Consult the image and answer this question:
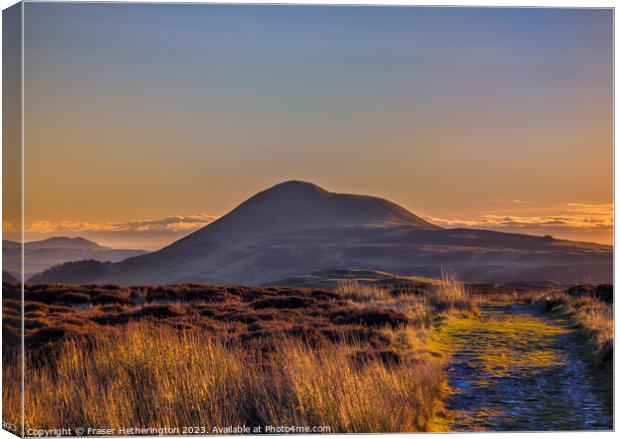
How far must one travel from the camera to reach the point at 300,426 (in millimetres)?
10375

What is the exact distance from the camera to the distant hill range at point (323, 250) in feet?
117

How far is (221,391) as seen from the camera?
10.7 metres

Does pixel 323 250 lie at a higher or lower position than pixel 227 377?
higher

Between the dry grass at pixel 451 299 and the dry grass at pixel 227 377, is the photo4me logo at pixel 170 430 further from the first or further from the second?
the dry grass at pixel 451 299

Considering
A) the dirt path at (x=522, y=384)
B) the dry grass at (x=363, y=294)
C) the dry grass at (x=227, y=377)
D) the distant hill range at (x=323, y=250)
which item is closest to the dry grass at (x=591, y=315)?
the dirt path at (x=522, y=384)

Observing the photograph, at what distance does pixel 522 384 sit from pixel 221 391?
4.53 m

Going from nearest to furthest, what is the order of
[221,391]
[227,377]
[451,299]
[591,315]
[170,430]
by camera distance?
[170,430] → [221,391] → [227,377] → [591,315] → [451,299]

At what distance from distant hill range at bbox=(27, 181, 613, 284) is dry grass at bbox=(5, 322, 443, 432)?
12324 millimetres

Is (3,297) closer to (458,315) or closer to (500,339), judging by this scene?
(500,339)

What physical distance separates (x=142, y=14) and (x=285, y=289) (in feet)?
44.0

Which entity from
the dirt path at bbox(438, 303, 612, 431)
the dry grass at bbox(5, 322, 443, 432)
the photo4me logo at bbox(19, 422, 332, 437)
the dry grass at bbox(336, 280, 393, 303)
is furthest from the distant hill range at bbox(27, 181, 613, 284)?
the photo4me logo at bbox(19, 422, 332, 437)

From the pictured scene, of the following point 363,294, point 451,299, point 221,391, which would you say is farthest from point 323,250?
point 221,391

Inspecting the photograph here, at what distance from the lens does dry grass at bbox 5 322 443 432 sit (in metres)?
10.3

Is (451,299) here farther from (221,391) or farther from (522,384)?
(221,391)
